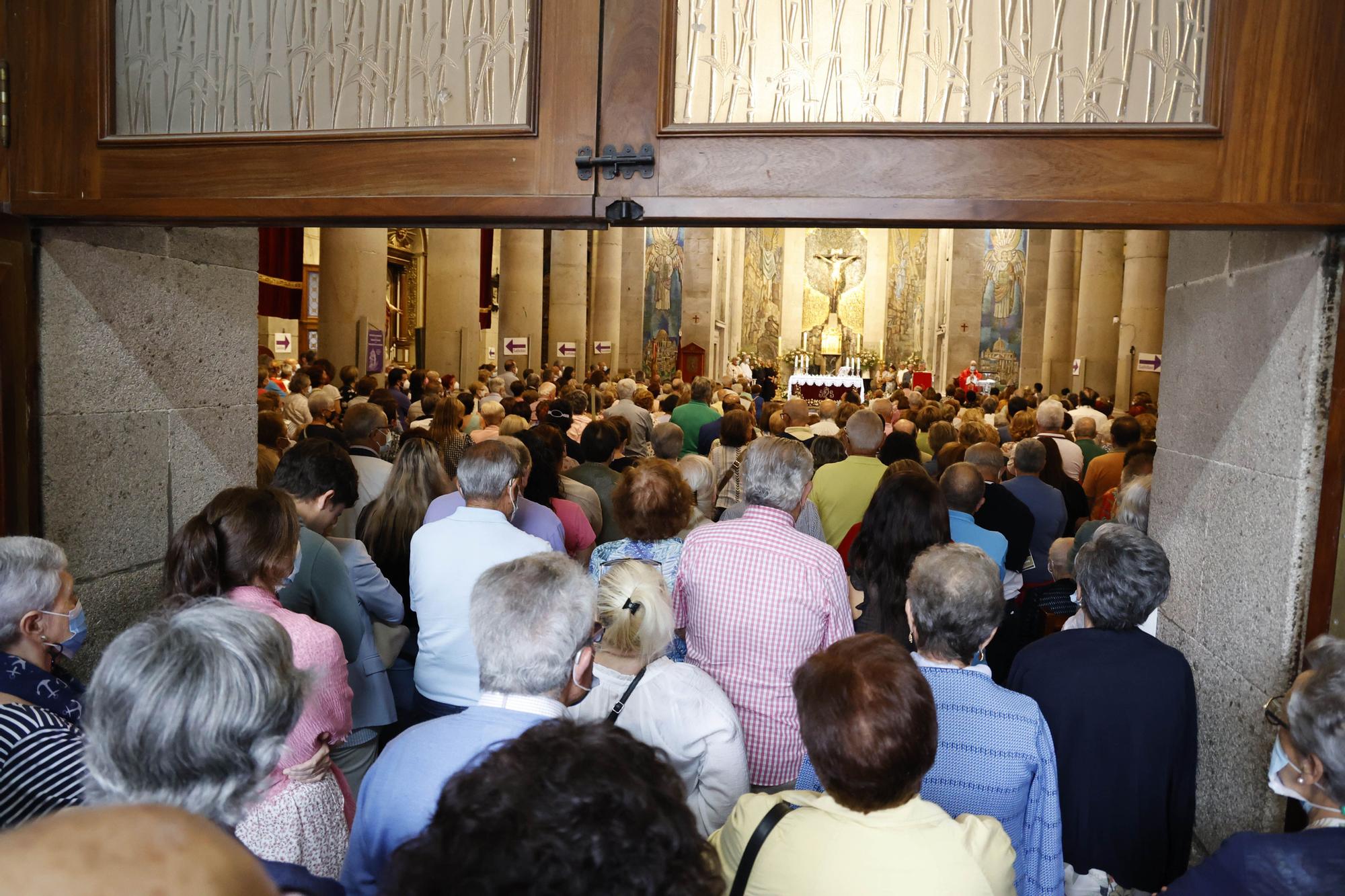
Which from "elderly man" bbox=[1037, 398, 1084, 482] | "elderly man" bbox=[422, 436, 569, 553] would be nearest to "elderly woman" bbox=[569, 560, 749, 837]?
"elderly man" bbox=[422, 436, 569, 553]

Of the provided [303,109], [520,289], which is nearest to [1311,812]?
[303,109]

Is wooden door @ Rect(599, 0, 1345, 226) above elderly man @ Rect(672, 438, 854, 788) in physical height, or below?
above

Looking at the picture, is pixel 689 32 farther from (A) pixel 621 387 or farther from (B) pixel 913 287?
(B) pixel 913 287

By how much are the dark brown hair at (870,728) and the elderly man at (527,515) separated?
2.33 meters

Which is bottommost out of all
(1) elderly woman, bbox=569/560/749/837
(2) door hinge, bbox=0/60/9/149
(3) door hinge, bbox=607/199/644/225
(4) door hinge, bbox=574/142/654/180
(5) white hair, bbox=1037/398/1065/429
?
(1) elderly woman, bbox=569/560/749/837

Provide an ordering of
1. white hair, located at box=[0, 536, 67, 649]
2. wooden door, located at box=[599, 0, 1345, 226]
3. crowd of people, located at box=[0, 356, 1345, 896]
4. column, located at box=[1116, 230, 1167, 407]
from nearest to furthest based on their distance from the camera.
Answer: crowd of people, located at box=[0, 356, 1345, 896]
white hair, located at box=[0, 536, 67, 649]
wooden door, located at box=[599, 0, 1345, 226]
column, located at box=[1116, 230, 1167, 407]

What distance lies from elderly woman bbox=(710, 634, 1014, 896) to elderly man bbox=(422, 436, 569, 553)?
7.69 feet

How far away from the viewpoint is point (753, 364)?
31578 millimetres

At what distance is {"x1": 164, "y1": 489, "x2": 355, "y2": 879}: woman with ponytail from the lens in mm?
2490

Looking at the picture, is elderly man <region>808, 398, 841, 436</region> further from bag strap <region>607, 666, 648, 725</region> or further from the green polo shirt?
bag strap <region>607, 666, 648, 725</region>

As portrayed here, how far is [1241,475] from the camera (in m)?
3.43

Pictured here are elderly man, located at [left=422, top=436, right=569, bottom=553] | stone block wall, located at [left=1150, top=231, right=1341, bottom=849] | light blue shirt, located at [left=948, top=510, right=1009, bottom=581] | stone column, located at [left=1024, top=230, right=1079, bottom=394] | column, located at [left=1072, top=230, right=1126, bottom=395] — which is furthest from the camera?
stone column, located at [left=1024, top=230, right=1079, bottom=394]

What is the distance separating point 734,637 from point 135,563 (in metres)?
2.28

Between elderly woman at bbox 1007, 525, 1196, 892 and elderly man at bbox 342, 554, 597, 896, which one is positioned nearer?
elderly man at bbox 342, 554, 597, 896
